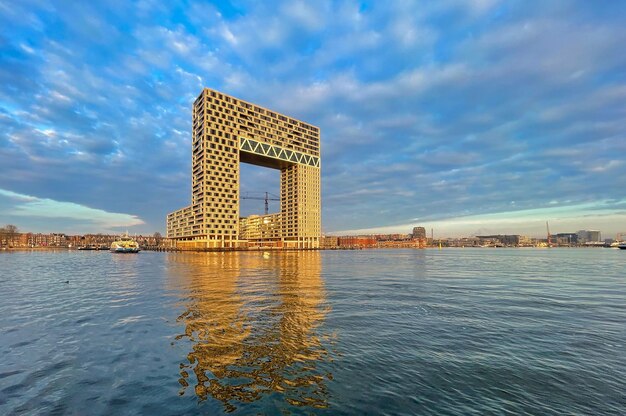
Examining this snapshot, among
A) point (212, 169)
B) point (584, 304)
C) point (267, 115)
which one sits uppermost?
point (267, 115)

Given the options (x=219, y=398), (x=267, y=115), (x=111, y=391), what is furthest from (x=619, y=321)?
(x=267, y=115)

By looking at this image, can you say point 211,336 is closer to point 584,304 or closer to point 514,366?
point 514,366

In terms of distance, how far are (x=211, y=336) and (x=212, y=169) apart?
161m

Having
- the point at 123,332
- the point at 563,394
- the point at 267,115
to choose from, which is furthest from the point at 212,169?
the point at 563,394

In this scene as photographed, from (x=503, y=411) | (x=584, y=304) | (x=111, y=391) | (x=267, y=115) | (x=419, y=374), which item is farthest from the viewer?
(x=267, y=115)

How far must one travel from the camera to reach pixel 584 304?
21.9 m

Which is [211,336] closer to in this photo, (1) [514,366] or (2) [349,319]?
(2) [349,319]

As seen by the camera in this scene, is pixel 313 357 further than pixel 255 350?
No

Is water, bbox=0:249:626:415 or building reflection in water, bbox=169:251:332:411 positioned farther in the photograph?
building reflection in water, bbox=169:251:332:411

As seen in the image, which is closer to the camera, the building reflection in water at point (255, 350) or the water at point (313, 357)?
the water at point (313, 357)

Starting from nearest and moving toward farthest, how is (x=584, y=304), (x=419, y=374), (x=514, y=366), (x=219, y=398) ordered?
1. (x=219, y=398)
2. (x=419, y=374)
3. (x=514, y=366)
4. (x=584, y=304)

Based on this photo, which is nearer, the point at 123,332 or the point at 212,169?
the point at 123,332

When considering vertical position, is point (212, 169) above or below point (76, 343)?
above

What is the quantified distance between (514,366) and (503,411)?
3597 millimetres
